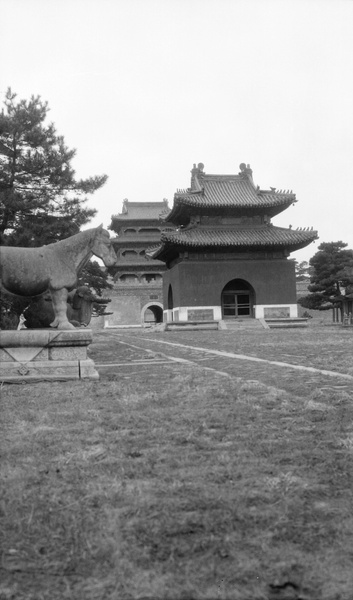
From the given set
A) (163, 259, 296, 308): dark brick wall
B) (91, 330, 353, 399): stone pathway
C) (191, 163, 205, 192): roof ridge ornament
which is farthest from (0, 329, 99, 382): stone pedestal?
(191, 163, 205, 192): roof ridge ornament

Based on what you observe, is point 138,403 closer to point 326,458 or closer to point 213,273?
point 326,458

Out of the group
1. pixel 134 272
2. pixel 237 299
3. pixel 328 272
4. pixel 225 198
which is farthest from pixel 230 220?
pixel 134 272

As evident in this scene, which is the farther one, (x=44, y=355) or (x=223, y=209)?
(x=223, y=209)

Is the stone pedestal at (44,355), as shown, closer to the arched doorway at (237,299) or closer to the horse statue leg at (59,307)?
the horse statue leg at (59,307)

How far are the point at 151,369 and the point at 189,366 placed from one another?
66 cm

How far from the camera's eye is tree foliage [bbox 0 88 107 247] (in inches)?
543

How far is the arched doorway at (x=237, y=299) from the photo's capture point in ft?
97.0

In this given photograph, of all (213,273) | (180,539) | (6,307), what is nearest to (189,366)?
(180,539)

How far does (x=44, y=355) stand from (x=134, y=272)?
117ft

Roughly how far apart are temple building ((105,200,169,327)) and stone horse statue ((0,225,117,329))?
33700 mm

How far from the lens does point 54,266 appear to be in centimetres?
625

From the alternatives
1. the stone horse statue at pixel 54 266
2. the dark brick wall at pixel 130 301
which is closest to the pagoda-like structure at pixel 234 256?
the dark brick wall at pixel 130 301

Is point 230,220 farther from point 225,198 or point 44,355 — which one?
point 44,355

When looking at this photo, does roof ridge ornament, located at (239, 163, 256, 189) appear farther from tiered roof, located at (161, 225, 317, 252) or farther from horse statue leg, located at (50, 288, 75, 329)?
horse statue leg, located at (50, 288, 75, 329)
